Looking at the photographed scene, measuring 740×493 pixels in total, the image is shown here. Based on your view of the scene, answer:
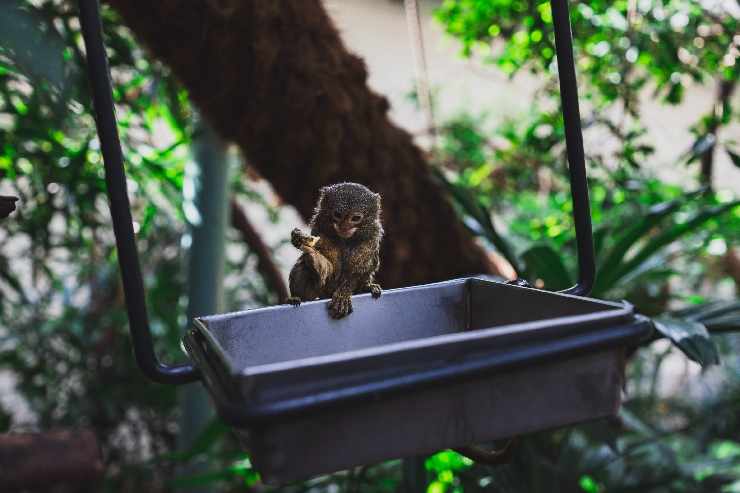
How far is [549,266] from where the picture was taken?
1.35m

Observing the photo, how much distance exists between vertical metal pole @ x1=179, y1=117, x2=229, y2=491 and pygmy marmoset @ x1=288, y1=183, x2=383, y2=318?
1064mm

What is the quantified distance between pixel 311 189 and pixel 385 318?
0.93 meters

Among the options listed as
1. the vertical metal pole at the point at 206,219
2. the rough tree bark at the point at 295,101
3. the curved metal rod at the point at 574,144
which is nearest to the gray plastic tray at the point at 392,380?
the curved metal rod at the point at 574,144

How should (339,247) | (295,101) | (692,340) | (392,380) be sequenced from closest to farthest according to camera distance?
1. (392,380)
2. (339,247)
3. (692,340)
4. (295,101)

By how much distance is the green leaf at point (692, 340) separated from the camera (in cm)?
102

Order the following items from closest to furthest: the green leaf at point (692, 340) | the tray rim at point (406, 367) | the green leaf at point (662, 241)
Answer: the tray rim at point (406, 367) < the green leaf at point (692, 340) < the green leaf at point (662, 241)

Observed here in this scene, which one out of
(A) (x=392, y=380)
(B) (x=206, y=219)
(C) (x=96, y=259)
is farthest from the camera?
(C) (x=96, y=259)

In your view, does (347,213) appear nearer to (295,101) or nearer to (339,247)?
(339,247)

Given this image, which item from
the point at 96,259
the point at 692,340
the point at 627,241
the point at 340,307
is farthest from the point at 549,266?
the point at 96,259

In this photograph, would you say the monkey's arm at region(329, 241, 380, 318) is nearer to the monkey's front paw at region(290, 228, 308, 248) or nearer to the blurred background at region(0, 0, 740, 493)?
the monkey's front paw at region(290, 228, 308, 248)

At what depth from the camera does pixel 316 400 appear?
1.45 feet

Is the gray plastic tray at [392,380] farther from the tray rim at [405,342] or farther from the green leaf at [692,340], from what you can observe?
the green leaf at [692,340]

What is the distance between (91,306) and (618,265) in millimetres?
2075

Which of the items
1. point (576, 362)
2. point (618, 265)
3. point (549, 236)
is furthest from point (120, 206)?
point (549, 236)
